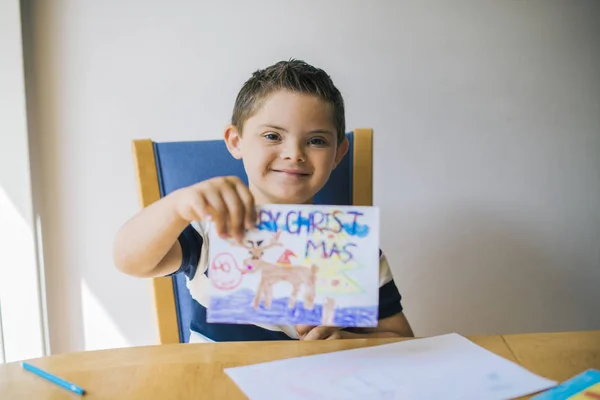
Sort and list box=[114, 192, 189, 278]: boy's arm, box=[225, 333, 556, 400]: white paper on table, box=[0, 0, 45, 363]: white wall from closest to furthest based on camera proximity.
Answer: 1. box=[225, 333, 556, 400]: white paper on table
2. box=[114, 192, 189, 278]: boy's arm
3. box=[0, 0, 45, 363]: white wall

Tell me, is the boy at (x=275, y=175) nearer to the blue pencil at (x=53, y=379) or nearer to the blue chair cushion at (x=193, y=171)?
the blue chair cushion at (x=193, y=171)

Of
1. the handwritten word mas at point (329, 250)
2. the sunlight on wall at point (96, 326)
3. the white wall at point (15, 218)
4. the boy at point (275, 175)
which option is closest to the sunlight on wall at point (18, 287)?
the white wall at point (15, 218)

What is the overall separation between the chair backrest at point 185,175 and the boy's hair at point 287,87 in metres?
0.11

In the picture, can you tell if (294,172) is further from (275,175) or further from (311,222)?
(311,222)

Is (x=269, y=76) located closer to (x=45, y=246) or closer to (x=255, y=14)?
(x=255, y=14)

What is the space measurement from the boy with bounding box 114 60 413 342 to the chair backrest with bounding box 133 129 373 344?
7 cm

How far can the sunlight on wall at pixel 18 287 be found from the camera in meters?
1.22

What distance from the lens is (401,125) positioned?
1.31 meters

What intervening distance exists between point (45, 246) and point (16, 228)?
9cm

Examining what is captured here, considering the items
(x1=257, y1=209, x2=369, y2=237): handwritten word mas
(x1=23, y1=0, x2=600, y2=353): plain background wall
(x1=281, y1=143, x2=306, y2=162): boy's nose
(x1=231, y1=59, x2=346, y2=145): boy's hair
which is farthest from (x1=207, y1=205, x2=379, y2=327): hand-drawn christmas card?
(x1=23, y1=0, x2=600, y2=353): plain background wall

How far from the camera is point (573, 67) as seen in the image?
1351 millimetres

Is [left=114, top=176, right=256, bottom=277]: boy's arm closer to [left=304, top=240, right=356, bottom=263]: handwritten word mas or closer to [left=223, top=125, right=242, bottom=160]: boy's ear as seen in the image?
[left=304, top=240, right=356, bottom=263]: handwritten word mas

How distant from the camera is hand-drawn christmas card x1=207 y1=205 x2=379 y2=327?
57 centimetres

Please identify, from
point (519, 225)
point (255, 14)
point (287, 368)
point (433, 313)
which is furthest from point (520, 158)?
point (287, 368)
